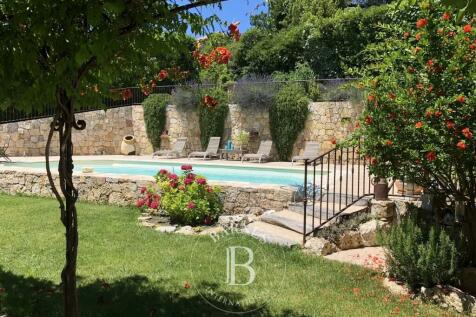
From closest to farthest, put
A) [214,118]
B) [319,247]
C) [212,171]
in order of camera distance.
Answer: [319,247] < [212,171] < [214,118]

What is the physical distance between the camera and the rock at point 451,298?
4199mm

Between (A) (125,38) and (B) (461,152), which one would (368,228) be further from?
(A) (125,38)

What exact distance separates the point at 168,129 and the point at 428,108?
49.1 feet

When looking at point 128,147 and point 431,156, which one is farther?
point 128,147

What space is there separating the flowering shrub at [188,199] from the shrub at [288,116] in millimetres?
8751

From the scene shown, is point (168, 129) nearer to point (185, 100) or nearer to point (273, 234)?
point (185, 100)

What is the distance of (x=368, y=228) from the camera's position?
245 inches

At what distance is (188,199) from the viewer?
23.3 ft

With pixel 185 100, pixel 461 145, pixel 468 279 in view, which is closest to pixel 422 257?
pixel 468 279

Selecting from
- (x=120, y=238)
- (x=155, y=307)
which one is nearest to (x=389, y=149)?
(x=155, y=307)

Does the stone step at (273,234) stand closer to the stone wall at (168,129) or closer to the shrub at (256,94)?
the stone wall at (168,129)

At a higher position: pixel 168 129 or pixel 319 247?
pixel 168 129

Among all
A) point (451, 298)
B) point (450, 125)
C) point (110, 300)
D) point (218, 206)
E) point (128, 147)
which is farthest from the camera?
point (128, 147)

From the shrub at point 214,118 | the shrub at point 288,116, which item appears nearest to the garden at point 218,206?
the shrub at point 288,116
